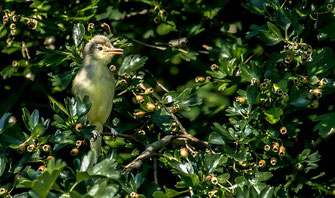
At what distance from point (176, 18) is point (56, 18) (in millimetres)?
926

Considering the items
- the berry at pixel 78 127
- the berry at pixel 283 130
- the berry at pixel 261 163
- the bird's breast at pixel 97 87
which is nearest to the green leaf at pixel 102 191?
the berry at pixel 78 127

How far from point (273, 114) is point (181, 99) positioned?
0.70m

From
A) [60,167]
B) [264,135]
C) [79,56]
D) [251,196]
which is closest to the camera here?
[60,167]

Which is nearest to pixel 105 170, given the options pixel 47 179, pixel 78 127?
pixel 47 179

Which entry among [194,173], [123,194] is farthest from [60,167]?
[194,173]

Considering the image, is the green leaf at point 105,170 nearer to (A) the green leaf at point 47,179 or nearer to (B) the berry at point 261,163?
(A) the green leaf at point 47,179

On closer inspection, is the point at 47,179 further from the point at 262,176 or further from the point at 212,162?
the point at 262,176

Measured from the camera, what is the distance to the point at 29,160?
339 centimetres

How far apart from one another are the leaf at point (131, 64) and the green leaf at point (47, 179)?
1594mm

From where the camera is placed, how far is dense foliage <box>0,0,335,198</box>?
3416 mm

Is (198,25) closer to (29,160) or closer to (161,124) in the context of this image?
(161,124)

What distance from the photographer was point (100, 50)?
14.7 feet

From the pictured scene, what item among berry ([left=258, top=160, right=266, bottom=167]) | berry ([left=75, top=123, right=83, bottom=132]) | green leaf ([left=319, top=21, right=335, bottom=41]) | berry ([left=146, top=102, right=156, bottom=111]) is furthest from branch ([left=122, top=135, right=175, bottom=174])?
green leaf ([left=319, top=21, right=335, bottom=41])

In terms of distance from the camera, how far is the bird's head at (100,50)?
4379 millimetres
